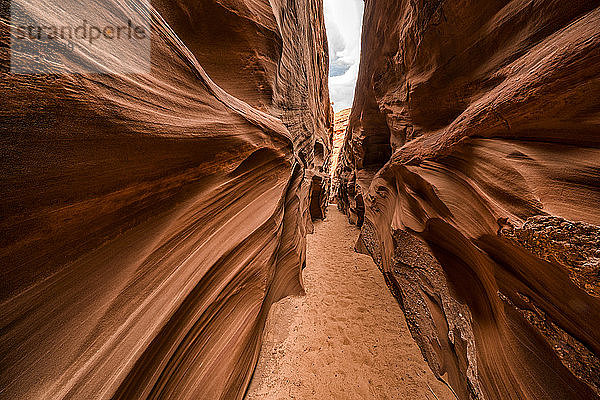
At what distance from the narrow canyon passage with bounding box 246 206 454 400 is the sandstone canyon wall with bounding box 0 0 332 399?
1.47 feet

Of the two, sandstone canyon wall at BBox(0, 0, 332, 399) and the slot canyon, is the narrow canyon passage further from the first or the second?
sandstone canyon wall at BBox(0, 0, 332, 399)

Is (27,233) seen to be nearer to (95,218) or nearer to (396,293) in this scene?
(95,218)

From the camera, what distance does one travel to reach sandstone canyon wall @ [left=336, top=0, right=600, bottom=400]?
4.06 feet

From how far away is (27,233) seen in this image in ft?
3.03

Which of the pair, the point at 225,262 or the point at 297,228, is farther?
the point at 297,228

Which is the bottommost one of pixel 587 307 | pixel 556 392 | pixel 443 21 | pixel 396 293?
pixel 396 293

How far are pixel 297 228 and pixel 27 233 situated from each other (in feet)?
10.9

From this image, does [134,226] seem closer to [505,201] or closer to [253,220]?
[253,220]

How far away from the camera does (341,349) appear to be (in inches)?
100

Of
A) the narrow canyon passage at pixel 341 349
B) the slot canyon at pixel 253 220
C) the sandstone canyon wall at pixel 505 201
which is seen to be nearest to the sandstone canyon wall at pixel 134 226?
the slot canyon at pixel 253 220

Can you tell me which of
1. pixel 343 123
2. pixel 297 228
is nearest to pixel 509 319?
pixel 297 228

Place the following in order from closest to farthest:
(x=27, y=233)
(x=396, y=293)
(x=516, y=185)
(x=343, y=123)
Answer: (x=27, y=233) → (x=516, y=185) → (x=396, y=293) → (x=343, y=123)

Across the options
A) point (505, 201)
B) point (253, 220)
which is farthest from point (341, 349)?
point (505, 201)

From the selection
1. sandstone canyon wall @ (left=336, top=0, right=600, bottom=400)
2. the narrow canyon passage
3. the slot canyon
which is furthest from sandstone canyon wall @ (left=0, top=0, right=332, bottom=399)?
sandstone canyon wall @ (left=336, top=0, right=600, bottom=400)
